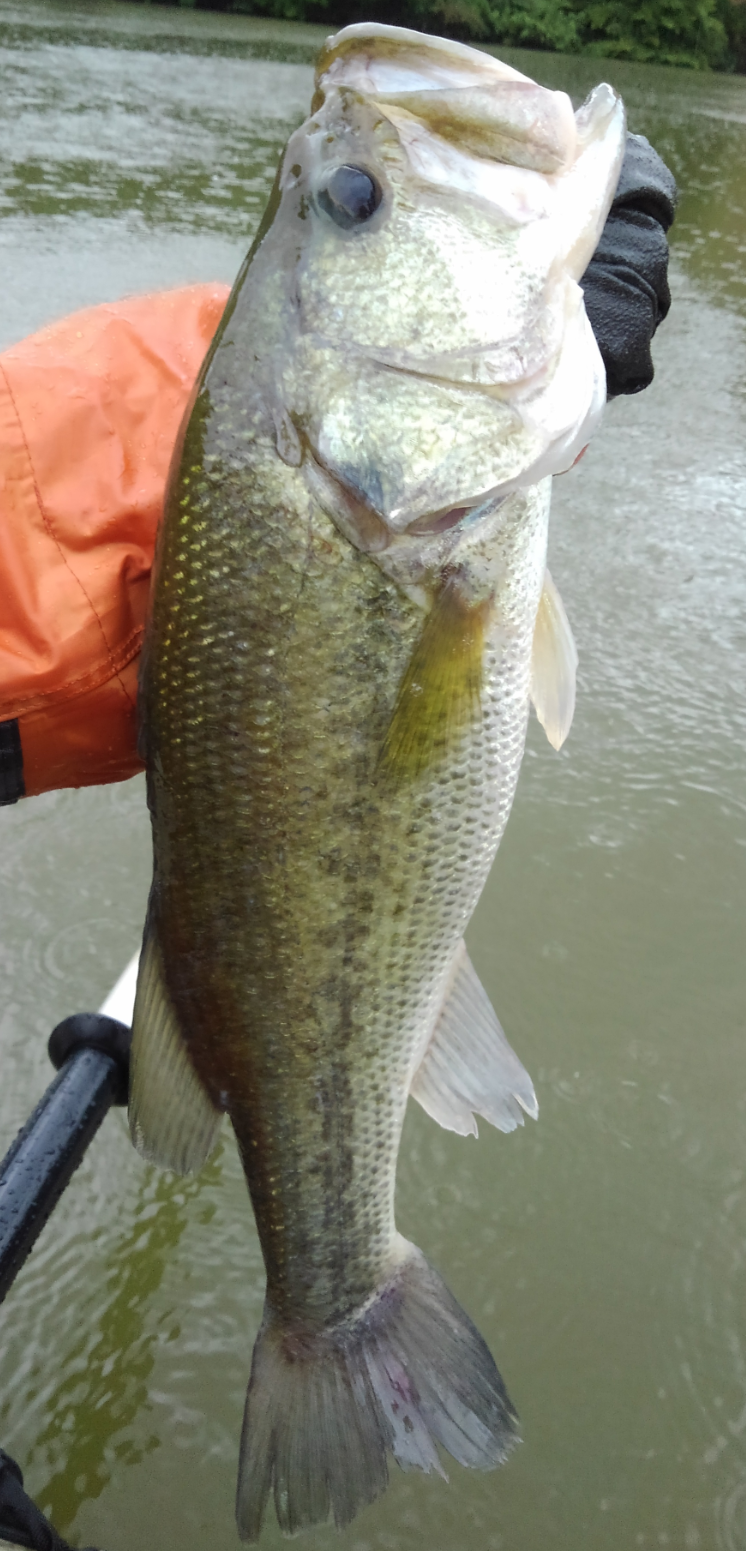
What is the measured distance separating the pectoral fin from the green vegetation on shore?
27.9m

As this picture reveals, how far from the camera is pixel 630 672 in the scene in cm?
300

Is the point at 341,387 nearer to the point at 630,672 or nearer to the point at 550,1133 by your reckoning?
the point at 550,1133

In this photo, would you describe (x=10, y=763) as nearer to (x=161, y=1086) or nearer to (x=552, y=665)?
(x=161, y=1086)

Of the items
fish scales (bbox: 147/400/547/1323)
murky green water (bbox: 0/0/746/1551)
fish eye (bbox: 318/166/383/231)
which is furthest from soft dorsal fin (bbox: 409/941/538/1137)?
fish eye (bbox: 318/166/383/231)

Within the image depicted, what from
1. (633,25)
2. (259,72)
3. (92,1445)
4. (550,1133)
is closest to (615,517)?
(550,1133)

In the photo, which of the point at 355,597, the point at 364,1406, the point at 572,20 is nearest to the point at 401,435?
the point at 355,597

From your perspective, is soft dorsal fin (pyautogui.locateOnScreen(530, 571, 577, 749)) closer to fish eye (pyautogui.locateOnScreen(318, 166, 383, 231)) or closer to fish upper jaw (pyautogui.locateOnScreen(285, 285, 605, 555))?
fish upper jaw (pyautogui.locateOnScreen(285, 285, 605, 555))

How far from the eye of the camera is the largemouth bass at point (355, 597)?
39.2 inches

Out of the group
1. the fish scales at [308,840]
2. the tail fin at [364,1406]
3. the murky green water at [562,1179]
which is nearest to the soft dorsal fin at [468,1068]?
the fish scales at [308,840]

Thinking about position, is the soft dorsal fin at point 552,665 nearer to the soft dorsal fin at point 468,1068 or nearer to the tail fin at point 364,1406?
the soft dorsal fin at point 468,1068

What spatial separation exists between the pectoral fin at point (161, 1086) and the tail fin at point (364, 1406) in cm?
28

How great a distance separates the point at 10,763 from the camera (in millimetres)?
1194

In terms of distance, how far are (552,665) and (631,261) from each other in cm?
65

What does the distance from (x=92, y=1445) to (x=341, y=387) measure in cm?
154
